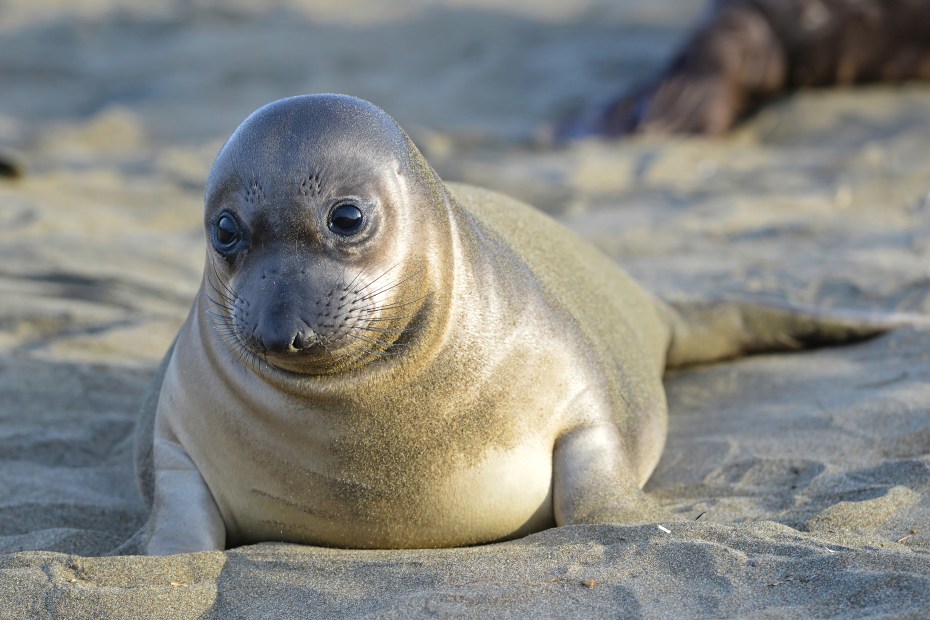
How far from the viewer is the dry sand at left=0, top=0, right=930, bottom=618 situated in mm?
2596

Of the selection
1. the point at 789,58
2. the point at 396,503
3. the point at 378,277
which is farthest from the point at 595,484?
the point at 789,58

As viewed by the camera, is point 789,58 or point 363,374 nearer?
point 363,374

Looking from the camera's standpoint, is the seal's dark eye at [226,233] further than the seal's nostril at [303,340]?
Yes

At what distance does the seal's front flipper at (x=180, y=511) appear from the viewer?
9.88 feet

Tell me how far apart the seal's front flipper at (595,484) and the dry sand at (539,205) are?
5.2 inches

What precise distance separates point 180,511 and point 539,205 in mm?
4261

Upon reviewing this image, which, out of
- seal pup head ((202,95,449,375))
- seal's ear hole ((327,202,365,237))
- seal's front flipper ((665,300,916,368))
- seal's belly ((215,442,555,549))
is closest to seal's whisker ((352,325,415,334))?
seal pup head ((202,95,449,375))

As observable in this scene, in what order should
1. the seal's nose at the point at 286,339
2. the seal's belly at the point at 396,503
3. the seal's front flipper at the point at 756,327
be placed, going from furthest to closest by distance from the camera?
the seal's front flipper at the point at 756,327
the seal's belly at the point at 396,503
the seal's nose at the point at 286,339

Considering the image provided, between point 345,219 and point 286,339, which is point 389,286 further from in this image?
point 286,339

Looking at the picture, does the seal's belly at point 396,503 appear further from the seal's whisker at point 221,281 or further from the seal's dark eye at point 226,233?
the seal's dark eye at point 226,233

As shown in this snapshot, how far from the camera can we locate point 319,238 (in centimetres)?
275

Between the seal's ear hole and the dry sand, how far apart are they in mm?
739

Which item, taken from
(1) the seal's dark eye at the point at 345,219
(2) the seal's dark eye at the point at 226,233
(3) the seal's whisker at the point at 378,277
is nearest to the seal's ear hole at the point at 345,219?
(1) the seal's dark eye at the point at 345,219

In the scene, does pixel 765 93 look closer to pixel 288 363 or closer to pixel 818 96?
pixel 818 96
